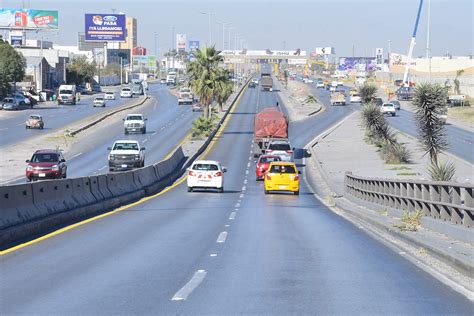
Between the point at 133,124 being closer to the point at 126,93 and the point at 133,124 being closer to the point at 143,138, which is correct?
the point at 143,138

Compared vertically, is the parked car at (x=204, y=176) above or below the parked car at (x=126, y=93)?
below

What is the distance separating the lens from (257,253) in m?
15.2

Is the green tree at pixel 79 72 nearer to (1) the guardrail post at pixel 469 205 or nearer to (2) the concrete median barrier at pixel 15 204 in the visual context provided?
(2) the concrete median barrier at pixel 15 204

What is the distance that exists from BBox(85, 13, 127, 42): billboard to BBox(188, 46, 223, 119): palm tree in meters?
86.3

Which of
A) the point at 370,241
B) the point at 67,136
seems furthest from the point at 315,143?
the point at 370,241

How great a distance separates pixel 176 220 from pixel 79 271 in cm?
1025

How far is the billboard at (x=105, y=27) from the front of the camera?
168750 millimetres

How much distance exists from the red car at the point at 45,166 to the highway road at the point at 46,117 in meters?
25.4

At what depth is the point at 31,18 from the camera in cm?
16238

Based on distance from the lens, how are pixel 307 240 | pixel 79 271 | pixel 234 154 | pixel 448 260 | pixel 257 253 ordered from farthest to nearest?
1. pixel 234 154
2. pixel 307 240
3. pixel 257 253
4. pixel 448 260
5. pixel 79 271

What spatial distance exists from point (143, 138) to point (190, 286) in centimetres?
6536

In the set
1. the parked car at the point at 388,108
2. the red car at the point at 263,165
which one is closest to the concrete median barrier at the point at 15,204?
the red car at the point at 263,165

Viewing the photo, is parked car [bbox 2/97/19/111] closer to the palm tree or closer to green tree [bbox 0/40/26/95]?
green tree [bbox 0/40/26/95]

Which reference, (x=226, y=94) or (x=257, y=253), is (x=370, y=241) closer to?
(x=257, y=253)
